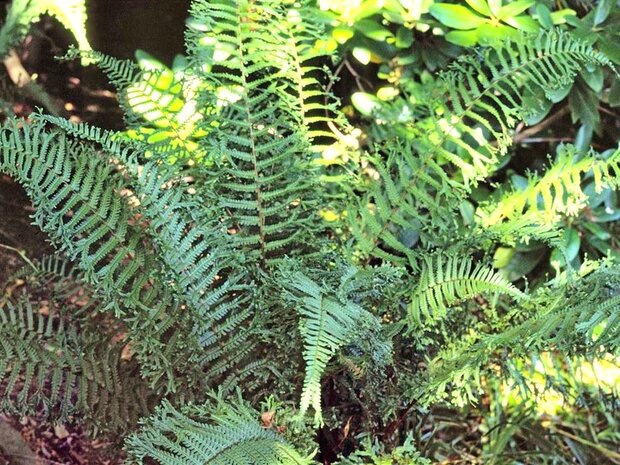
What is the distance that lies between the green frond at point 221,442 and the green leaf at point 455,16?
752mm

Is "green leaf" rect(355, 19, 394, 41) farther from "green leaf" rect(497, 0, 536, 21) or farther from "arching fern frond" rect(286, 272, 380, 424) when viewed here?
"arching fern frond" rect(286, 272, 380, 424)

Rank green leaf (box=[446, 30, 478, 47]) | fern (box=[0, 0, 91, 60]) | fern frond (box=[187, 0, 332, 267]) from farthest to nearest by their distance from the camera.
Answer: green leaf (box=[446, 30, 478, 47]) → fern (box=[0, 0, 91, 60]) → fern frond (box=[187, 0, 332, 267])

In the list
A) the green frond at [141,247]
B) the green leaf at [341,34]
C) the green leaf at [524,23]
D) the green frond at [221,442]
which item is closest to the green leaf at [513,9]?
the green leaf at [524,23]

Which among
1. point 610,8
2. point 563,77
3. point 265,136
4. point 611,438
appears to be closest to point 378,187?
point 265,136

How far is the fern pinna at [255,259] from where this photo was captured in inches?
29.7

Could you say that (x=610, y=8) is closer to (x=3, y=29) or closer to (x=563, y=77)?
(x=563, y=77)

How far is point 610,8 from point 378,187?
1.99ft

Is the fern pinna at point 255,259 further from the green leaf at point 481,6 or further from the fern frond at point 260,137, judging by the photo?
the green leaf at point 481,6

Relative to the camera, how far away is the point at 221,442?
25.2 inches

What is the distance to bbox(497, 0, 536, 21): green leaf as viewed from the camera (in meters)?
1.12

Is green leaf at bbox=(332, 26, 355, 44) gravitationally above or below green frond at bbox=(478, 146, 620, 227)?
above

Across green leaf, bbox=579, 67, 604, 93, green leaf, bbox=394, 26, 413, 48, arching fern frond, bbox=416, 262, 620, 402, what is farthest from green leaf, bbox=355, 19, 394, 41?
arching fern frond, bbox=416, 262, 620, 402

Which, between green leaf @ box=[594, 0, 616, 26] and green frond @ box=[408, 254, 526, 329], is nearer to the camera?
green frond @ box=[408, 254, 526, 329]

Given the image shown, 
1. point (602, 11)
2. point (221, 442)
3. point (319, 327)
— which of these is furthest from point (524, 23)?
point (221, 442)
